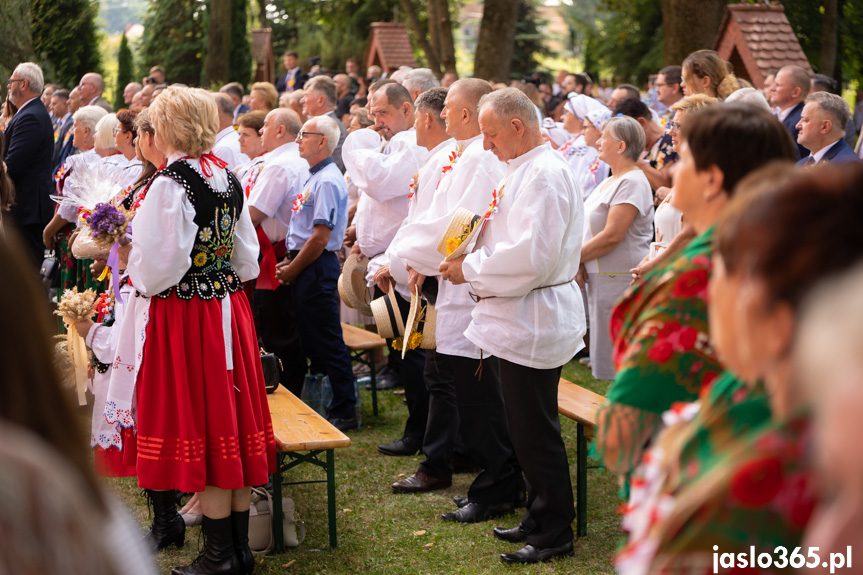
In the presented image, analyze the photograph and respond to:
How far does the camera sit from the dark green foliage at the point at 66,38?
1108 centimetres

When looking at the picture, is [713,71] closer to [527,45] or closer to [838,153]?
[838,153]

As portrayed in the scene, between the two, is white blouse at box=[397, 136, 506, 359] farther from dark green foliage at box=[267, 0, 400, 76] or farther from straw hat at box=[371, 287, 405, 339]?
dark green foliage at box=[267, 0, 400, 76]

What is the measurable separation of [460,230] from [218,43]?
849 inches

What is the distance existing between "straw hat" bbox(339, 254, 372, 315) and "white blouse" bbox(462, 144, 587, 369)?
2.00 meters

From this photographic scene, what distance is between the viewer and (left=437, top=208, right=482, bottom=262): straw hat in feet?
15.0

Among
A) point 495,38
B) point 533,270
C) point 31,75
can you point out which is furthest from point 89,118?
point 495,38

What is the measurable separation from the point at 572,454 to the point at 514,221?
2.35m

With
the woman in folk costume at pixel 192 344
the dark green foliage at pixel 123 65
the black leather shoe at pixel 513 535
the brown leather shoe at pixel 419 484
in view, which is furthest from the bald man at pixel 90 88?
the dark green foliage at pixel 123 65

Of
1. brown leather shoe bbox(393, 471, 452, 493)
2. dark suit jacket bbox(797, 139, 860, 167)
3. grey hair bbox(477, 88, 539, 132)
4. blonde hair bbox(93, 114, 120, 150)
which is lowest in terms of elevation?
brown leather shoe bbox(393, 471, 452, 493)

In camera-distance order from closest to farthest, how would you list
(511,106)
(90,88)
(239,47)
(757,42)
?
(511,106) → (90,88) → (757,42) → (239,47)

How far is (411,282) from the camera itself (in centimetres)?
525

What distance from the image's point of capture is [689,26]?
12352 millimetres

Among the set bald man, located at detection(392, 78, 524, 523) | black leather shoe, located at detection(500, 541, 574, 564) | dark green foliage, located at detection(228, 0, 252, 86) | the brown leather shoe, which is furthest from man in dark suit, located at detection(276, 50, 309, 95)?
black leather shoe, located at detection(500, 541, 574, 564)

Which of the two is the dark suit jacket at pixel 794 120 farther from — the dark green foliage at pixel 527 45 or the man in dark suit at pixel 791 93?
the dark green foliage at pixel 527 45
